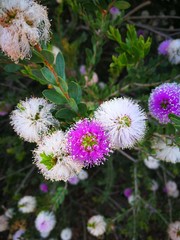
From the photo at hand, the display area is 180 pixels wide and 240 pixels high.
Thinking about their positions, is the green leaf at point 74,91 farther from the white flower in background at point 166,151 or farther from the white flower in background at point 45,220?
the white flower in background at point 45,220

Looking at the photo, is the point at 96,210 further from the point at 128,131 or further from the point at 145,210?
the point at 128,131

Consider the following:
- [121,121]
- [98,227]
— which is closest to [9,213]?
[98,227]

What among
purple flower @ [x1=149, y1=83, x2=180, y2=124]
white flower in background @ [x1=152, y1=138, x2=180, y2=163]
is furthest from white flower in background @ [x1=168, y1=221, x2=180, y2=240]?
purple flower @ [x1=149, y1=83, x2=180, y2=124]

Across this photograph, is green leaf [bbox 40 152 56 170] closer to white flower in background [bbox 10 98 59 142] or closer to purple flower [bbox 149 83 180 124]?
white flower in background [bbox 10 98 59 142]

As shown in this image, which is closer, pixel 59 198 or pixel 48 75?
pixel 48 75

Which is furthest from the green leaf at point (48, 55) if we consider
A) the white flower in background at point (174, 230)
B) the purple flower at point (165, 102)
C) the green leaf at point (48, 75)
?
the white flower in background at point (174, 230)

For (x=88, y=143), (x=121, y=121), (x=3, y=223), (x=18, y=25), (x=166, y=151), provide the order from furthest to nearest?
(x=3, y=223) → (x=166, y=151) → (x=121, y=121) → (x=88, y=143) → (x=18, y=25)

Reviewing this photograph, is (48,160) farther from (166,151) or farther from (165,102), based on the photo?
(166,151)
